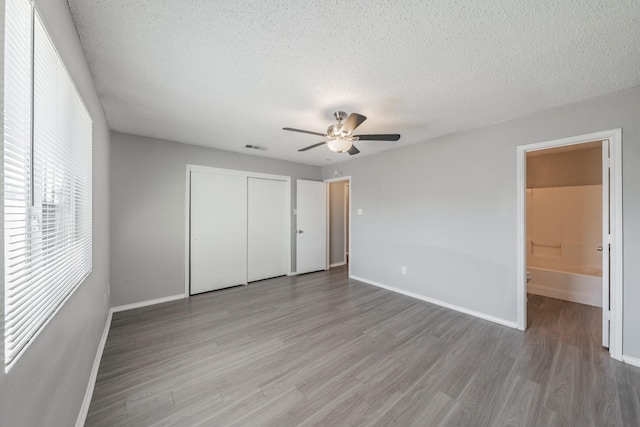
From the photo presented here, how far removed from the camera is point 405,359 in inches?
86.5

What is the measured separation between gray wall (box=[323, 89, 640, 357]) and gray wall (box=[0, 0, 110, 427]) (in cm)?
370

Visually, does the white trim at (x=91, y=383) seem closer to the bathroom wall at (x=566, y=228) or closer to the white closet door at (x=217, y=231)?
the white closet door at (x=217, y=231)

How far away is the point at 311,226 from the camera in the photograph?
530cm

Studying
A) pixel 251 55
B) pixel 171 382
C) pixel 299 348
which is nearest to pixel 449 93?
pixel 251 55

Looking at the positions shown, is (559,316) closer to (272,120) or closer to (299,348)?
(299,348)

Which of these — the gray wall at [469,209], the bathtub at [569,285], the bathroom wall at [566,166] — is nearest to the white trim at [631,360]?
the gray wall at [469,209]

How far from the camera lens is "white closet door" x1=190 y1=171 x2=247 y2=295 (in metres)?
3.88

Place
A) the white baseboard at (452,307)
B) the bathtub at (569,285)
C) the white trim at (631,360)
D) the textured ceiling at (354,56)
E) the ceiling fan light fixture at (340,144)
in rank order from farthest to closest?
the bathtub at (569,285) < the white baseboard at (452,307) < the ceiling fan light fixture at (340,144) < the white trim at (631,360) < the textured ceiling at (354,56)

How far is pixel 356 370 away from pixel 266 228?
10.4ft

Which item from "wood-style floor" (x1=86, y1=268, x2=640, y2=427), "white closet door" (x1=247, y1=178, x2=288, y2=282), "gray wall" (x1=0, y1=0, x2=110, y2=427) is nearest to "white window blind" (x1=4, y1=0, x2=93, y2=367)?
"gray wall" (x1=0, y1=0, x2=110, y2=427)

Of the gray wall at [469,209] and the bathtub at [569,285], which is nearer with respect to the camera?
the gray wall at [469,209]

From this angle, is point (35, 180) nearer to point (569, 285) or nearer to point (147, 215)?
point (147, 215)

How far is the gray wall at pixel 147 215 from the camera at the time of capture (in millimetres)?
3219

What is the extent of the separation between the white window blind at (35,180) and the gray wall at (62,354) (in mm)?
A: 79
